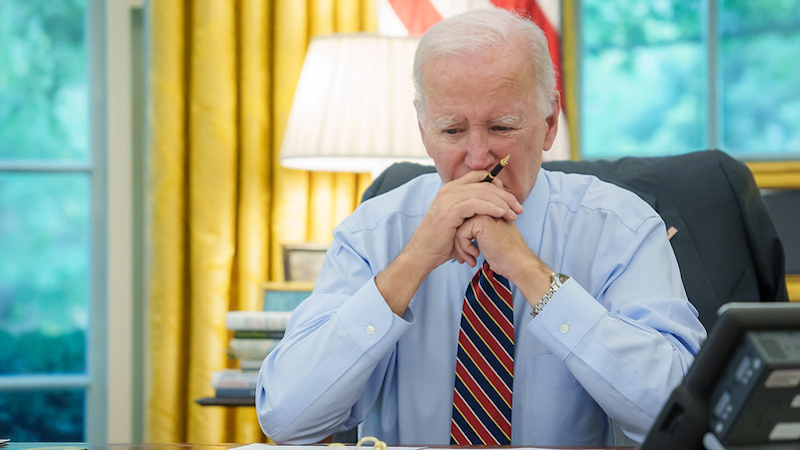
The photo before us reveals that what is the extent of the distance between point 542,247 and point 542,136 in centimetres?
18

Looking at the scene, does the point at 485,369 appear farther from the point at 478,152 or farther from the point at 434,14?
the point at 434,14

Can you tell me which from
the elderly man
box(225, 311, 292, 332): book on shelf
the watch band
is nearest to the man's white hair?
the elderly man

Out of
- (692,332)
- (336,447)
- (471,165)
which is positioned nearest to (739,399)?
(336,447)

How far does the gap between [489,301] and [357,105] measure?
2.62ft

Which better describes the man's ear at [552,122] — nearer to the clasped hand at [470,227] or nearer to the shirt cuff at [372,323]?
the clasped hand at [470,227]

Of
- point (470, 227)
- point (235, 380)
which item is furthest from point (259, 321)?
point (470, 227)

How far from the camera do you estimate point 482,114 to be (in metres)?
1.16

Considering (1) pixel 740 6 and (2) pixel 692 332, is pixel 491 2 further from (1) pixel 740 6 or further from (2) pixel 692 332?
(2) pixel 692 332

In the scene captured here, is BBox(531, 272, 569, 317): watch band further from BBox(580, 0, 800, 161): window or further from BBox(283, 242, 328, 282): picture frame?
BBox(580, 0, 800, 161): window

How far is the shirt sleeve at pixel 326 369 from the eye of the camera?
110 centimetres

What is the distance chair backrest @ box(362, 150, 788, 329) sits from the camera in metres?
1.39

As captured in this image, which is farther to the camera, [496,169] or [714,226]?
[714,226]

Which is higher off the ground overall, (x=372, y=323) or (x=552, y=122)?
(x=552, y=122)

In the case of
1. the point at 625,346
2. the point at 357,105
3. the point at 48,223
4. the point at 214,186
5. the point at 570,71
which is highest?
the point at 570,71
